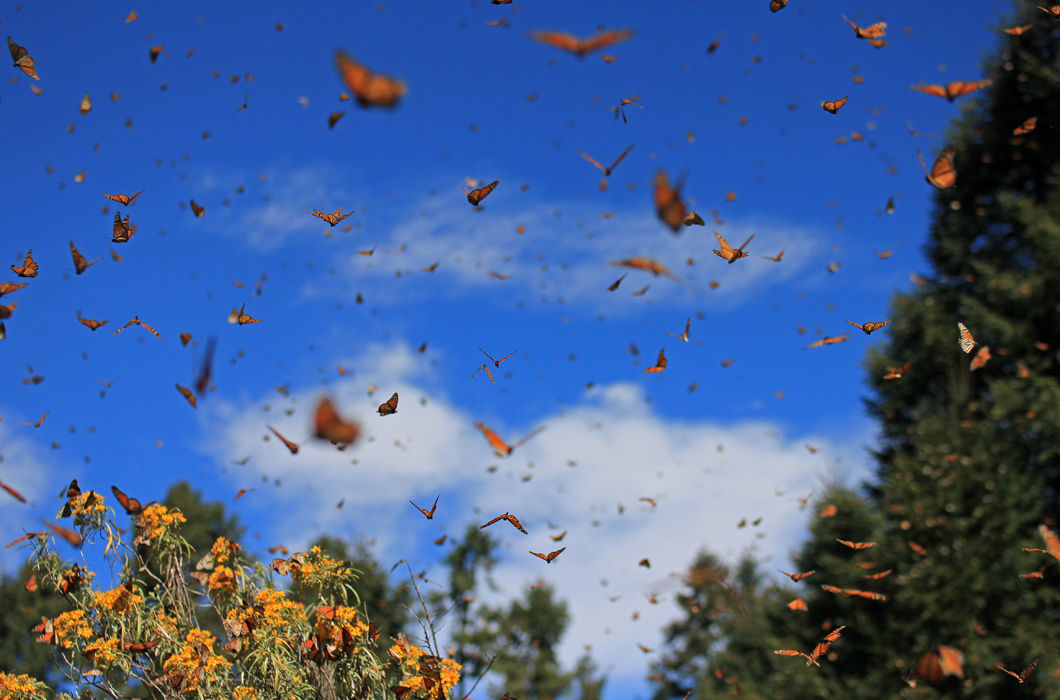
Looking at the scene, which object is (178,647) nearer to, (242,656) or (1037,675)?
(242,656)

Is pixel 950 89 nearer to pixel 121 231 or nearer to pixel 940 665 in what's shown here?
pixel 940 665

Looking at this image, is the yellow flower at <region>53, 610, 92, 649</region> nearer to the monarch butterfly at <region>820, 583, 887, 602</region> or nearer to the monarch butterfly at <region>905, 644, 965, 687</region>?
the monarch butterfly at <region>905, 644, 965, 687</region>

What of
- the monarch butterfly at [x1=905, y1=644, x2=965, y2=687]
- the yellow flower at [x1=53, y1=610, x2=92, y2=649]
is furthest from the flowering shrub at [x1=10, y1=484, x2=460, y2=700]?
the monarch butterfly at [x1=905, y1=644, x2=965, y2=687]

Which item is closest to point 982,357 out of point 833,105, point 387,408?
point 833,105

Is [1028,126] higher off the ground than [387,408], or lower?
lower

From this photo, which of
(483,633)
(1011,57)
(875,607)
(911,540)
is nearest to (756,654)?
(483,633)
